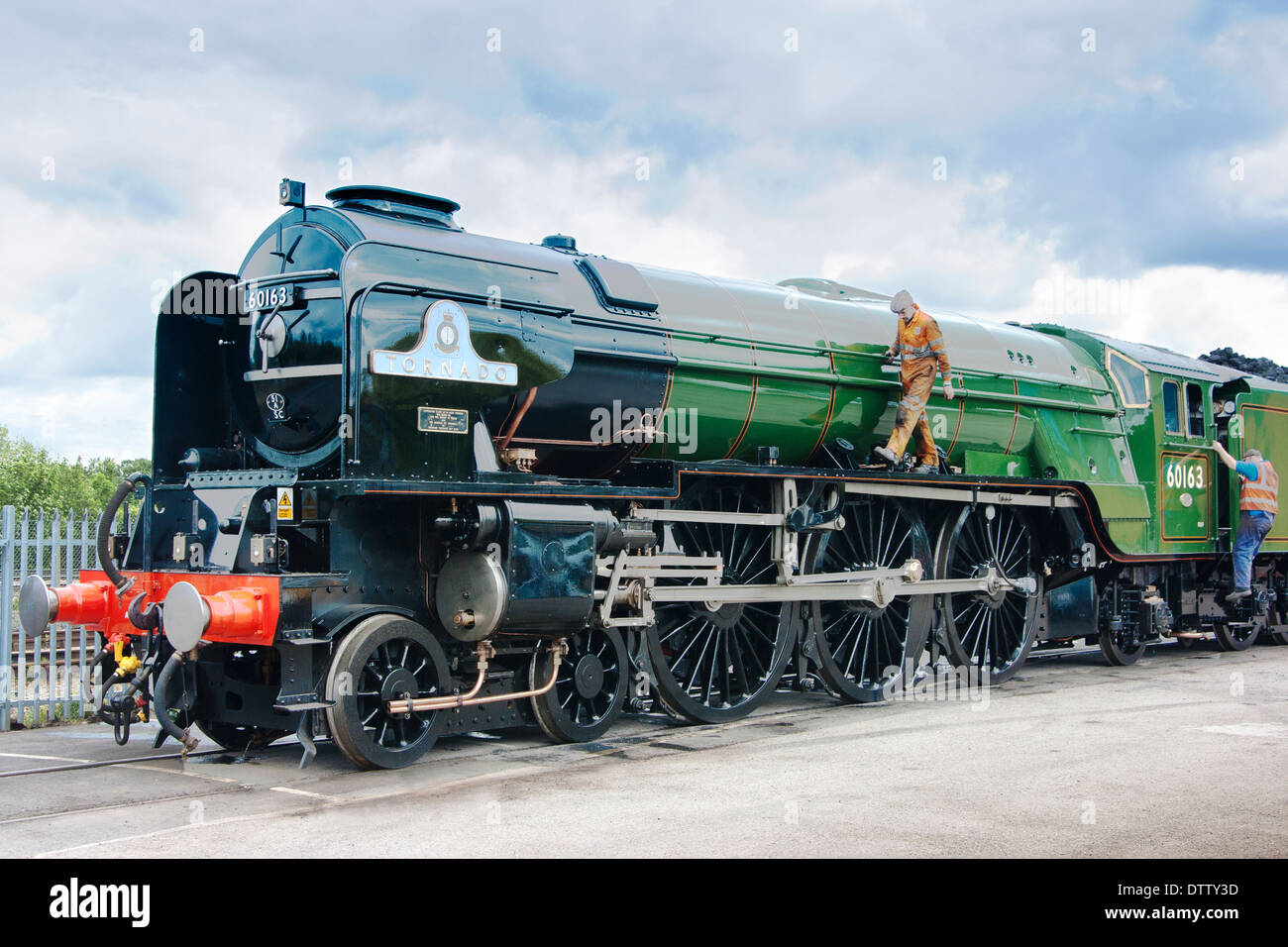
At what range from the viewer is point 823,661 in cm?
974

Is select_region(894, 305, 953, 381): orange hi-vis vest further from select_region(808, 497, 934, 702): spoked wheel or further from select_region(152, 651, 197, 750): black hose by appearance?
select_region(152, 651, 197, 750): black hose

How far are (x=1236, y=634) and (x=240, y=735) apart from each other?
11946mm

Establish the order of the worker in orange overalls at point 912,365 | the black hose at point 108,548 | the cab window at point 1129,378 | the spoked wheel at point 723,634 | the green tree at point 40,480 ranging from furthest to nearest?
the green tree at point 40,480 → the cab window at point 1129,378 → the worker in orange overalls at point 912,365 → the spoked wheel at point 723,634 → the black hose at point 108,548

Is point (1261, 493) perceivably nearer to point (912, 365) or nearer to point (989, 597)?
point (989, 597)

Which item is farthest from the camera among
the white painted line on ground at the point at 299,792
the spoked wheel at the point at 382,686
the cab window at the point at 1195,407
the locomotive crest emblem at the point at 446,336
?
the cab window at the point at 1195,407

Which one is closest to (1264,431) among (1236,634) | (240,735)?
(1236,634)

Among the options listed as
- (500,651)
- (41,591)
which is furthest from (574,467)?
(41,591)

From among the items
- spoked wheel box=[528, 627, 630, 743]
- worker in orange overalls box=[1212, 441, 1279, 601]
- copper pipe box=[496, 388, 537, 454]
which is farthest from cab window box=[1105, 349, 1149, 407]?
copper pipe box=[496, 388, 537, 454]

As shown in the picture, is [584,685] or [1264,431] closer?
[584,685]

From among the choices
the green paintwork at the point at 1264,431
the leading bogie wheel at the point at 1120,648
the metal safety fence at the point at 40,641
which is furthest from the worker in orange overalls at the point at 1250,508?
the metal safety fence at the point at 40,641

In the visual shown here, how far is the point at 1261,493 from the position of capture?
13586mm

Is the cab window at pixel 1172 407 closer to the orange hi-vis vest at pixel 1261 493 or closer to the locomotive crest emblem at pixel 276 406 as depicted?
the orange hi-vis vest at pixel 1261 493

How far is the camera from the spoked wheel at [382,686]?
6605 mm

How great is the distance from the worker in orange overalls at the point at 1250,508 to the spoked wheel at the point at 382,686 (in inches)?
411
